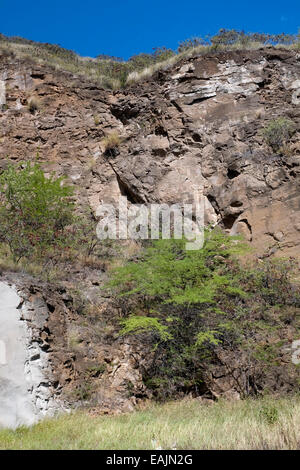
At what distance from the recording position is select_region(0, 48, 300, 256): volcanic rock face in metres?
13.1

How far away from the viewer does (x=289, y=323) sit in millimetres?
10445

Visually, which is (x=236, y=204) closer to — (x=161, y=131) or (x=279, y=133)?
(x=279, y=133)

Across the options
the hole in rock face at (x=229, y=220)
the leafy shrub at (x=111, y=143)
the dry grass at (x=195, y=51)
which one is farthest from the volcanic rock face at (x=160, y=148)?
the dry grass at (x=195, y=51)

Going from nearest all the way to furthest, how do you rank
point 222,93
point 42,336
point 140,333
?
point 42,336
point 140,333
point 222,93

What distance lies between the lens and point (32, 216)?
12984mm

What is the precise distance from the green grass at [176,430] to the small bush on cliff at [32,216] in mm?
5848

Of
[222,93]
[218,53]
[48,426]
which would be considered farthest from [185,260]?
[218,53]

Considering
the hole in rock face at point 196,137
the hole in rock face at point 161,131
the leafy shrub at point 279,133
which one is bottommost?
the leafy shrub at point 279,133

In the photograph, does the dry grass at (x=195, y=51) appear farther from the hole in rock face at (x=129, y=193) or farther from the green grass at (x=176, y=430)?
the green grass at (x=176, y=430)

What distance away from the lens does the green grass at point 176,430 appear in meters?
5.27

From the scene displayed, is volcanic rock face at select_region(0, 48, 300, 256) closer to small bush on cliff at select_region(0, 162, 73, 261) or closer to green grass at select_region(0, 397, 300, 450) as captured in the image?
small bush on cliff at select_region(0, 162, 73, 261)

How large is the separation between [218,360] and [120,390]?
2.46 m

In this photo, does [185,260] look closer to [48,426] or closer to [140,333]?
[140,333]

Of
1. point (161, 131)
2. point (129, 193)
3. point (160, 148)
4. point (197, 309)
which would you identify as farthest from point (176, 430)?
point (161, 131)
